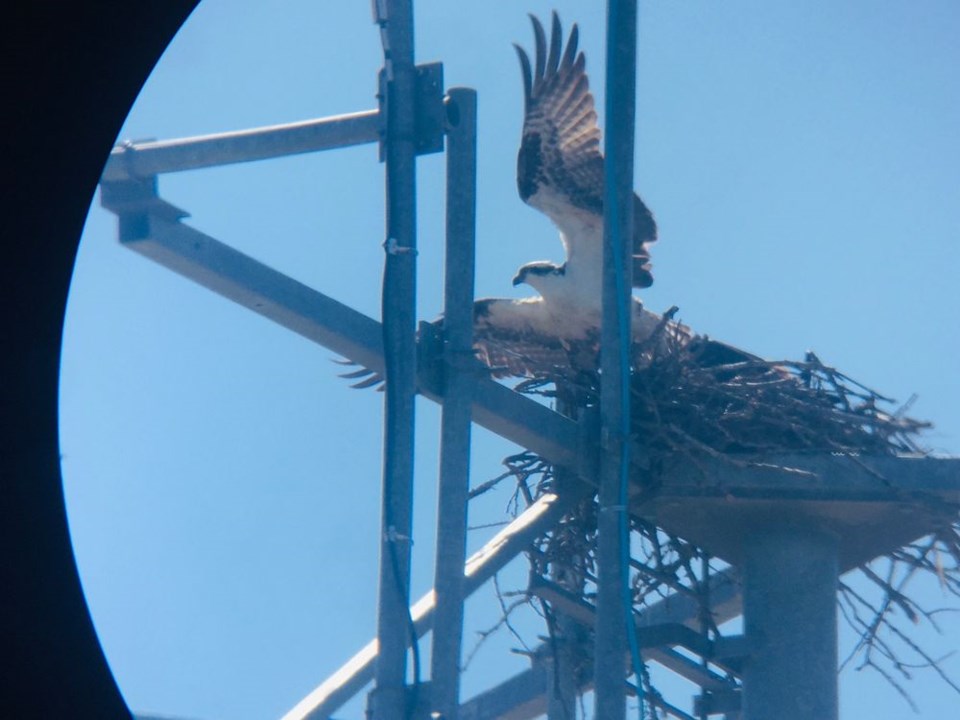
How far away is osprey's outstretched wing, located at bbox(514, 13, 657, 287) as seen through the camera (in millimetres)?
6859

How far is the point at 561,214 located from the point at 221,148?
398 centimetres

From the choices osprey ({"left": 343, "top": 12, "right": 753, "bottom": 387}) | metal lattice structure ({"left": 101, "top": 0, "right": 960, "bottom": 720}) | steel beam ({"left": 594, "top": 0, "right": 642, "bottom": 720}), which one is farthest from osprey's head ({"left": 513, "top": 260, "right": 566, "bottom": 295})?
steel beam ({"left": 594, "top": 0, "right": 642, "bottom": 720})

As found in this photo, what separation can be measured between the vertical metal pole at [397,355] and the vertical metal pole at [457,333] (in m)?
0.25

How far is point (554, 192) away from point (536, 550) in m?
2.44

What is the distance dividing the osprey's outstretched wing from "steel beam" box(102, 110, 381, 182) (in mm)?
3833

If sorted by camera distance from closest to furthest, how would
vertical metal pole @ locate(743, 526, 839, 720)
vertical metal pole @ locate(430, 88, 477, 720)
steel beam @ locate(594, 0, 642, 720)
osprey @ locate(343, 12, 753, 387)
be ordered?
vertical metal pole @ locate(430, 88, 477, 720), steel beam @ locate(594, 0, 642, 720), vertical metal pole @ locate(743, 526, 839, 720), osprey @ locate(343, 12, 753, 387)

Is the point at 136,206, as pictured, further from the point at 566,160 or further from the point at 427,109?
the point at 566,160

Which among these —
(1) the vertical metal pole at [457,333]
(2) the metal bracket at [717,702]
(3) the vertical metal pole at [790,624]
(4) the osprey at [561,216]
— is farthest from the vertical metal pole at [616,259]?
(4) the osprey at [561,216]

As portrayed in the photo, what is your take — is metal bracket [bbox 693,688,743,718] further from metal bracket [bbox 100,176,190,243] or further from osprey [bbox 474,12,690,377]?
metal bracket [bbox 100,176,190,243]

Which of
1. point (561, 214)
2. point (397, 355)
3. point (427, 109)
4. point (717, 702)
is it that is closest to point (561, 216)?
A: point (561, 214)

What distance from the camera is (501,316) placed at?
6.93 meters

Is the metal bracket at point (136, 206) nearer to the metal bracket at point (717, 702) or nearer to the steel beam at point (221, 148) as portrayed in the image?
the steel beam at point (221, 148)

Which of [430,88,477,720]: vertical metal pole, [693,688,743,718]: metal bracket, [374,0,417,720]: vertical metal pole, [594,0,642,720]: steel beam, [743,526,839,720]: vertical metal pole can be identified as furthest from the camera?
[693,688,743,718]: metal bracket

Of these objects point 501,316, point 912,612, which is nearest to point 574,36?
point 501,316
